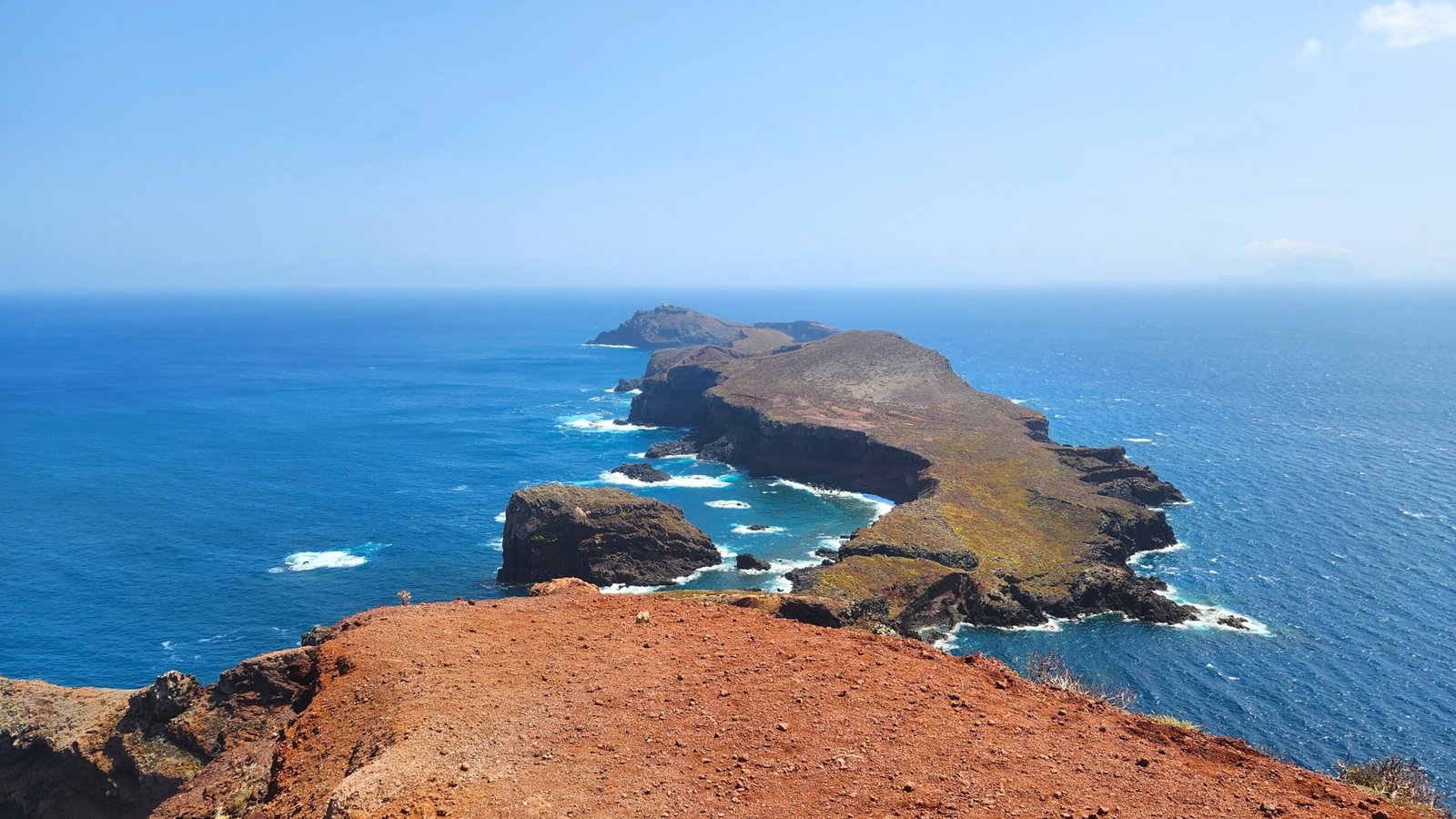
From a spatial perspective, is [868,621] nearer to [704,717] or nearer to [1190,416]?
[704,717]

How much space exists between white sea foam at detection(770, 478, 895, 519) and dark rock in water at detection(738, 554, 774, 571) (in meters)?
23.3

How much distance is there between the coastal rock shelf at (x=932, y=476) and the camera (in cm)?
6756

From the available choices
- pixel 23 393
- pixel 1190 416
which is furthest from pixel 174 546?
pixel 1190 416

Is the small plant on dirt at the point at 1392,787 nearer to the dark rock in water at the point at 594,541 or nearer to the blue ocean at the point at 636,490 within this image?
the blue ocean at the point at 636,490

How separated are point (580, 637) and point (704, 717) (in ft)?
21.4

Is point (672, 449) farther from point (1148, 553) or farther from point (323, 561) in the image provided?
point (1148, 553)

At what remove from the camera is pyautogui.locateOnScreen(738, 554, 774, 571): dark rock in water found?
248ft

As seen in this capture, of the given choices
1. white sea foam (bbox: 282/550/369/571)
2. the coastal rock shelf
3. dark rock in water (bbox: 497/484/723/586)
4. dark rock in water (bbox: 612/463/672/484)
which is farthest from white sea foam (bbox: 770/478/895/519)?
white sea foam (bbox: 282/550/369/571)

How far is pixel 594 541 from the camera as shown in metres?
75.8

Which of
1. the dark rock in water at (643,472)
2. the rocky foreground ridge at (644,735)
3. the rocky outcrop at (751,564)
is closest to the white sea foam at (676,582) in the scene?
the rocky outcrop at (751,564)

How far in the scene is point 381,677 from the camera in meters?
22.0

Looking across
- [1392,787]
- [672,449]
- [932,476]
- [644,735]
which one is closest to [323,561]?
[672,449]

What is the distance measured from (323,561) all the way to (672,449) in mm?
57666

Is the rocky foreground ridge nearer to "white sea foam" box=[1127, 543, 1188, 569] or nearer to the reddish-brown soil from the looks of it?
the reddish-brown soil
